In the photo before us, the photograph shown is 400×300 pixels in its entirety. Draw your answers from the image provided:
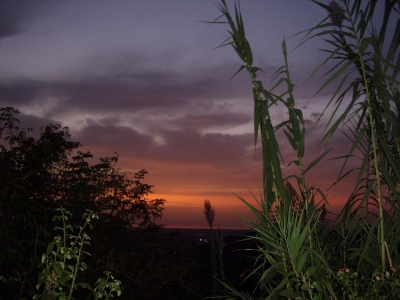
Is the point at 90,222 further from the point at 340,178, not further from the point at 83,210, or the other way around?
the point at 340,178

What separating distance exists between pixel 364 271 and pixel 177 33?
3.61 m

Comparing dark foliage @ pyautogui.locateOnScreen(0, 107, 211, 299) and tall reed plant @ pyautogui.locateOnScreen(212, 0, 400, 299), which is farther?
dark foliage @ pyautogui.locateOnScreen(0, 107, 211, 299)

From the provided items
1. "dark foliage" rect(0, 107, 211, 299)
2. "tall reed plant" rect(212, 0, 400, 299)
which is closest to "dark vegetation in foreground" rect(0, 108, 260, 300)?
"dark foliage" rect(0, 107, 211, 299)

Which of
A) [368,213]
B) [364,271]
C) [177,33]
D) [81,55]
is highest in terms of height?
[81,55]

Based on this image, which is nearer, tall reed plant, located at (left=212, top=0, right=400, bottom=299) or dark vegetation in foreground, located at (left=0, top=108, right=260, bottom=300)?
tall reed plant, located at (left=212, top=0, right=400, bottom=299)

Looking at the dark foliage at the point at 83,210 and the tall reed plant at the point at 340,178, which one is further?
the dark foliage at the point at 83,210

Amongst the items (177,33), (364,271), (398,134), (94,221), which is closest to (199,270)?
(94,221)

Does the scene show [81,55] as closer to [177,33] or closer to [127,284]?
[177,33]

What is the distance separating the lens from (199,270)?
8695mm

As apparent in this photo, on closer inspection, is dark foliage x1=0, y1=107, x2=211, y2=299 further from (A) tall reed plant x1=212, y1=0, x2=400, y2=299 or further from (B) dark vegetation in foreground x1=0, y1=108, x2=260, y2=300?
(A) tall reed plant x1=212, y1=0, x2=400, y2=299

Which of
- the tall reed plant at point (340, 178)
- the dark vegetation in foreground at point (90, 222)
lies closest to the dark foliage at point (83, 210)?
the dark vegetation in foreground at point (90, 222)

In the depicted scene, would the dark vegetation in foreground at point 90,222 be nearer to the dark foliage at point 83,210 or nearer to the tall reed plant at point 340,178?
the dark foliage at point 83,210

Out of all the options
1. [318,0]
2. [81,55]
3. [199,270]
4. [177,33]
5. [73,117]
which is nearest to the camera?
[318,0]

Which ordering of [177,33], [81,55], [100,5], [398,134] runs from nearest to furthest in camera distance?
[398,134] < [177,33] < [100,5] < [81,55]
